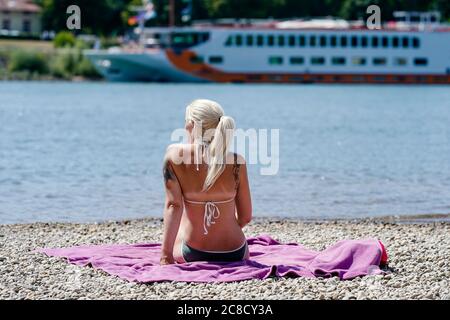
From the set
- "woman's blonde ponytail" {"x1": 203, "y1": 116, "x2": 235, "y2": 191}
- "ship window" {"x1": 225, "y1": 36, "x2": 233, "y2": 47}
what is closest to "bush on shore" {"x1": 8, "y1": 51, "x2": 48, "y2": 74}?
"ship window" {"x1": 225, "y1": 36, "x2": 233, "y2": 47}

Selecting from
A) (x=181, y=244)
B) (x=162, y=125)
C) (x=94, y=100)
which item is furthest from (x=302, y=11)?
(x=181, y=244)

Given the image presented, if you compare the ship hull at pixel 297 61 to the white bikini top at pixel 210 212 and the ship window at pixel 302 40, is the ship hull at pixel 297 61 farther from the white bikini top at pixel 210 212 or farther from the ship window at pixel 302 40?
the white bikini top at pixel 210 212

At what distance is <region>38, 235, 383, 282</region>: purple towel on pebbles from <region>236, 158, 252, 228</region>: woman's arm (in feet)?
1.08

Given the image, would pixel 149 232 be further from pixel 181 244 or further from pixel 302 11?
pixel 302 11

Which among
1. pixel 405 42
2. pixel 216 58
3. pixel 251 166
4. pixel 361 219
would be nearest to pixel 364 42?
pixel 405 42

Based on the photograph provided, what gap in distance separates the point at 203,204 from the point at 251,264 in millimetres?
583

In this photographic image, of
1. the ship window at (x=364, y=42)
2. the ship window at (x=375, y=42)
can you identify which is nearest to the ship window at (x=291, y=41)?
the ship window at (x=364, y=42)

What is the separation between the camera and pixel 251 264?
8273 millimetres

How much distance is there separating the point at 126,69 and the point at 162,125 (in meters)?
33.7

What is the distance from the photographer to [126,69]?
224 ft

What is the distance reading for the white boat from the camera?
6781cm

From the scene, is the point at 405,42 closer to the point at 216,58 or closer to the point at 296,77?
the point at 296,77

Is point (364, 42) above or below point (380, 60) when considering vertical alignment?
above

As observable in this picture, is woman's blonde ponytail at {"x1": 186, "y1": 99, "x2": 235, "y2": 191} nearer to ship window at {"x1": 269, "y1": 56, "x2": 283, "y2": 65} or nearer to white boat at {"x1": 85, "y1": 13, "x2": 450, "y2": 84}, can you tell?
white boat at {"x1": 85, "y1": 13, "x2": 450, "y2": 84}
